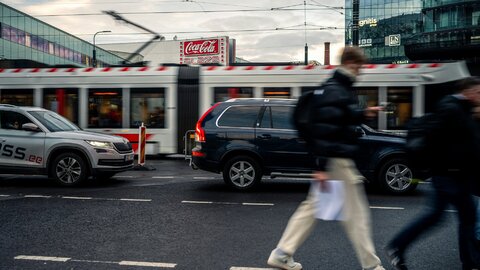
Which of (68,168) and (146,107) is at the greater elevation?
(146,107)

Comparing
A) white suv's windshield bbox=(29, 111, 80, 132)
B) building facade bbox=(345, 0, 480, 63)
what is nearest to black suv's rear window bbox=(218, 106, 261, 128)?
white suv's windshield bbox=(29, 111, 80, 132)

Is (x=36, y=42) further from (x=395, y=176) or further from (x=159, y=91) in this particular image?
(x=395, y=176)

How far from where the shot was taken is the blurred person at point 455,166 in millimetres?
3920

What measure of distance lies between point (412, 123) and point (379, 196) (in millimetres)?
4922

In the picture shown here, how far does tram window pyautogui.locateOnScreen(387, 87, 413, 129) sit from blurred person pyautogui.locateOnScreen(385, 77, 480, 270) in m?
10.5

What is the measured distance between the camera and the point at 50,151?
9742 millimetres

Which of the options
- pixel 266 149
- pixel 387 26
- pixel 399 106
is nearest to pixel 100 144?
pixel 266 149

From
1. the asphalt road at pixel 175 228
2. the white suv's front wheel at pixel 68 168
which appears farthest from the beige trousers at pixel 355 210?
the white suv's front wheel at pixel 68 168

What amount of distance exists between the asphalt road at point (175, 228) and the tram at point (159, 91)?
5556 mm

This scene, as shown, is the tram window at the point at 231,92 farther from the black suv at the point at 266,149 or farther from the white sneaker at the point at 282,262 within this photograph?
the white sneaker at the point at 282,262

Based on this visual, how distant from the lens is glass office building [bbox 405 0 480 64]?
153 ft

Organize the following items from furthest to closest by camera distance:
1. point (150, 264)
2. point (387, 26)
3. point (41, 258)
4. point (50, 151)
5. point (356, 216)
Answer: point (387, 26)
point (50, 151)
point (41, 258)
point (150, 264)
point (356, 216)

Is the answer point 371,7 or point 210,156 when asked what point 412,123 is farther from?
point 371,7

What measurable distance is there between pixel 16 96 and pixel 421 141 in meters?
15.4
